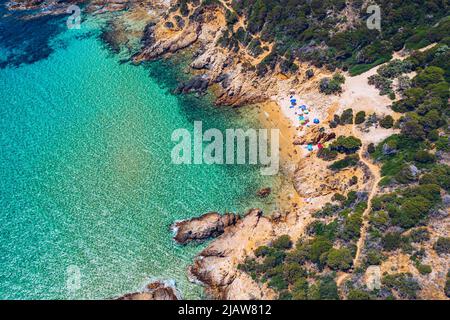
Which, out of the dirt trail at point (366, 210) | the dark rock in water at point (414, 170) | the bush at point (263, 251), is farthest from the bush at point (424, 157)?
the bush at point (263, 251)

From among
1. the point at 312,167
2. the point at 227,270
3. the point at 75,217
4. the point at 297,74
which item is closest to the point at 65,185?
the point at 75,217

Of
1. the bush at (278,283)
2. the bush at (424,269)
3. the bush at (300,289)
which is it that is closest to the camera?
the bush at (424,269)

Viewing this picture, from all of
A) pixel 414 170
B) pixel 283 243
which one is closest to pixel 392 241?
pixel 414 170

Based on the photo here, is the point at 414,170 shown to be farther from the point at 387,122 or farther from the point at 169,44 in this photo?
the point at 169,44

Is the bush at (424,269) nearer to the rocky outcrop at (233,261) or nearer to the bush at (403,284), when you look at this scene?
the bush at (403,284)
